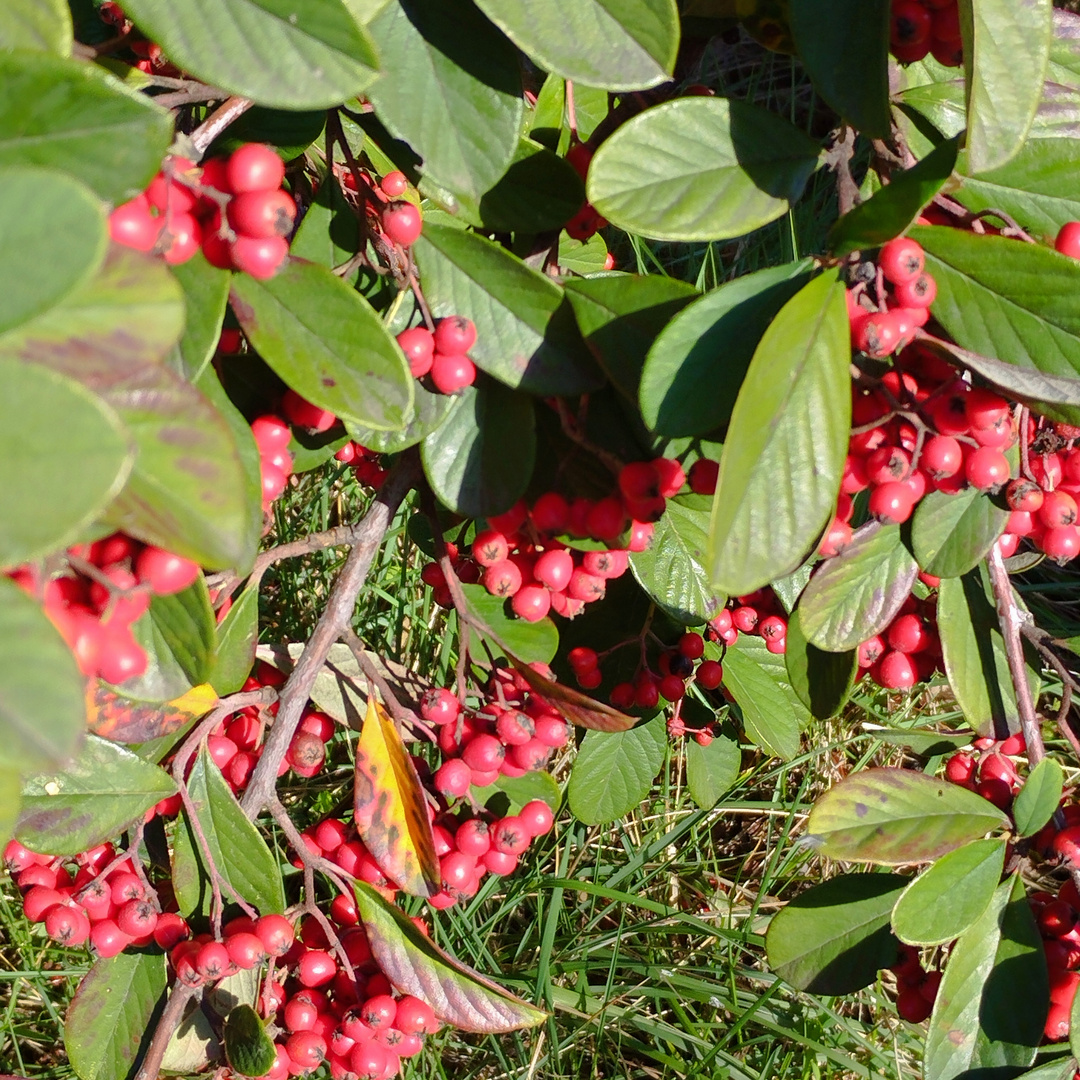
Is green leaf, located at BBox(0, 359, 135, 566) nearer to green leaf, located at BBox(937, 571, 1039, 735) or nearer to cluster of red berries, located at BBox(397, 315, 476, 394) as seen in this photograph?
cluster of red berries, located at BBox(397, 315, 476, 394)

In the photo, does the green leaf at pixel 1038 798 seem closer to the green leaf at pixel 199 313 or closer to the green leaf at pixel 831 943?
the green leaf at pixel 831 943

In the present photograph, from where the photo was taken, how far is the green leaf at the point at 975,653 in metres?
1.35

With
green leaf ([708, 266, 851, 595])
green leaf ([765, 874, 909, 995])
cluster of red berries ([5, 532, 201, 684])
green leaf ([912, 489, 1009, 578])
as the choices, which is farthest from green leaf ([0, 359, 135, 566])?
green leaf ([765, 874, 909, 995])

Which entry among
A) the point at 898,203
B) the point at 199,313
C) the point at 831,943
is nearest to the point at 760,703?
the point at 831,943

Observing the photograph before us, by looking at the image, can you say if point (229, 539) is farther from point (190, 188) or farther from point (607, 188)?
point (607, 188)

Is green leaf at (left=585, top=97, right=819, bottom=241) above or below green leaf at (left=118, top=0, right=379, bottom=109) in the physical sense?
below

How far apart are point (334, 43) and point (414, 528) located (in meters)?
1.11

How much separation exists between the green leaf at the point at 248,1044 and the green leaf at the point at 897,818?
26.6 inches

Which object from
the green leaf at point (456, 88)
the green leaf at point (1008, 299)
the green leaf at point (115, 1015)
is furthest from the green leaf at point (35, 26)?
the green leaf at point (115, 1015)

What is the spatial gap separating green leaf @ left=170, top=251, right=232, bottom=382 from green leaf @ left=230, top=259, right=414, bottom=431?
0.18 feet

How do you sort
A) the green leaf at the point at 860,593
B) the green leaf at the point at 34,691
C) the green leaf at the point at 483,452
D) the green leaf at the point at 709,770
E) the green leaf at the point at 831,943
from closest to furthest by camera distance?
the green leaf at the point at 34,691 → the green leaf at the point at 483,452 → the green leaf at the point at 860,593 → the green leaf at the point at 831,943 → the green leaf at the point at 709,770

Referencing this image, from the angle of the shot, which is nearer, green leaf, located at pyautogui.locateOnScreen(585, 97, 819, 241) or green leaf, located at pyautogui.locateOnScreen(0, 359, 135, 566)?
green leaf, located at pyautogui.locateOnScreen(0, 359, 135, 566)

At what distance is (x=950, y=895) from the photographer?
4.12 ft

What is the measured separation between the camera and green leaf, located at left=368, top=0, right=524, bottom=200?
3.04ft
